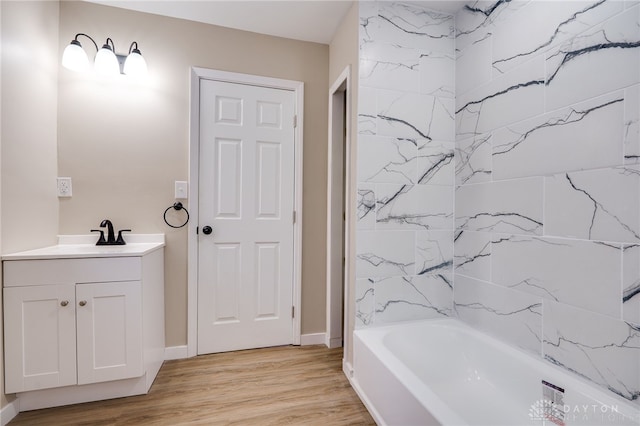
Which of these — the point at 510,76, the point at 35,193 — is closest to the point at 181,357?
the point at 35,193

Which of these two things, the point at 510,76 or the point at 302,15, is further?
the point at 302,15

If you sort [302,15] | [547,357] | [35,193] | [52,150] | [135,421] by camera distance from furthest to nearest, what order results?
[302,15] → [52,150] → [35,193] → [135,421] → [547,357]

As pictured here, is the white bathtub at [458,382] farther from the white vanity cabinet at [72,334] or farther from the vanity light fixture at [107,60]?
the vanity light fixture at [107,60]

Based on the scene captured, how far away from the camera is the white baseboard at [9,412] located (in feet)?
4.77

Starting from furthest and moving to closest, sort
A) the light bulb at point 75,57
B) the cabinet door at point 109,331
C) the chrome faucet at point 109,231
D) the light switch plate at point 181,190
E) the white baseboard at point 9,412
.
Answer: the light switch plate at point 181,190, the chrome faucet at point 109,231, the light bulb at point 75,57, the cabinet door at point 109,331, the white baseboard at point 9,412

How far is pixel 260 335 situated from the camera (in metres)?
2.30

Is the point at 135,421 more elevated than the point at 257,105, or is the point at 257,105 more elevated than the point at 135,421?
the point at 257,105

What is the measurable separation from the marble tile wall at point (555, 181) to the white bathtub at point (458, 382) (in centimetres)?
10

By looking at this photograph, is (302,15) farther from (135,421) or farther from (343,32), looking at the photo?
(135,421)

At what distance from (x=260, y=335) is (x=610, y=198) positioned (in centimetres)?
224

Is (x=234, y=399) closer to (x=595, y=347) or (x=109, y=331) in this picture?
(x=109, y=331)

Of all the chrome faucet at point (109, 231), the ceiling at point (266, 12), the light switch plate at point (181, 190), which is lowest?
the chrome faucet at point (109, 231)

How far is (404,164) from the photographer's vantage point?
189 cm

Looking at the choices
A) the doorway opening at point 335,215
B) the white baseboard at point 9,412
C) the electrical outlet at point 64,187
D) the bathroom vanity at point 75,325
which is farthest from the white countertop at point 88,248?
the doorway opening at point 335,215
